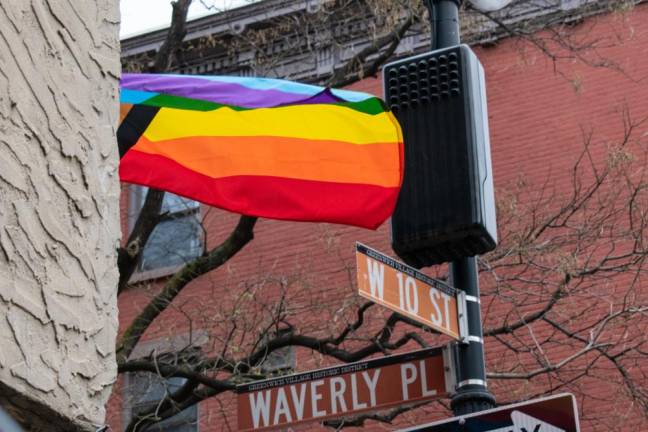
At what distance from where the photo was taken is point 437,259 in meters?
6.67

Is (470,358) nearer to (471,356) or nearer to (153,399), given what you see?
(471,356)

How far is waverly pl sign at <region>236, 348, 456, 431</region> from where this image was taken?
264 inches

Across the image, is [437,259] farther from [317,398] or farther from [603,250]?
[603,250]

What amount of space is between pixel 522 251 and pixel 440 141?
5034 millimetres

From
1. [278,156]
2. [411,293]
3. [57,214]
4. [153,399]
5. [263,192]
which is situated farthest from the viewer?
[153,399]

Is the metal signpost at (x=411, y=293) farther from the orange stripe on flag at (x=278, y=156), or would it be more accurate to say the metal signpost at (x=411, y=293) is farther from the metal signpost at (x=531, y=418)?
the orange stripe on flag at (x=278, y=156)

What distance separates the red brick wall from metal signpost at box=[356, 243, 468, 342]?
306 inches

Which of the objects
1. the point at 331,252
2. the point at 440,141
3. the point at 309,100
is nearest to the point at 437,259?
the point at 440,141

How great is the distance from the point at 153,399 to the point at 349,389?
8.78 m

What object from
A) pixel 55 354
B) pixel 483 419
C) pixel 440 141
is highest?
pixel 440 141

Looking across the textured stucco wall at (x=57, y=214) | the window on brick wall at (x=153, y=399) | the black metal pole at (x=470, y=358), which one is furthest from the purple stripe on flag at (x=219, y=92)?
the window on brick wall at (x=153, y=399)

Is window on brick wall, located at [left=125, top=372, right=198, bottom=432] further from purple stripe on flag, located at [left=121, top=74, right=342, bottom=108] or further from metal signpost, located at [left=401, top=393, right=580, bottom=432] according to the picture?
metal signpost, located at [left=401, top=393, right=580, bottom=432]

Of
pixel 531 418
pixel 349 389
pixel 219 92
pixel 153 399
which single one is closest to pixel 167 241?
pixel 153 399

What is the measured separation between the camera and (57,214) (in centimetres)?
413
